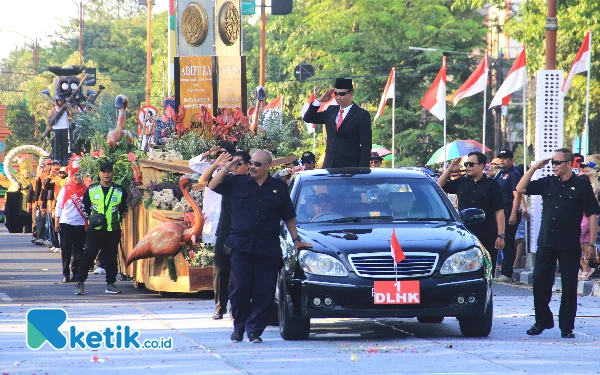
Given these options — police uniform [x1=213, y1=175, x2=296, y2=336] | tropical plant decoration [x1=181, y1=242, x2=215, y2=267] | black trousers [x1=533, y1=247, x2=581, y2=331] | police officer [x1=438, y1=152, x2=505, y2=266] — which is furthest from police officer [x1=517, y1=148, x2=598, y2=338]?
tropical plant decoration [x1=181, y1=242, x2=215, y2=267]

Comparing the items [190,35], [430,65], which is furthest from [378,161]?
[430,65]

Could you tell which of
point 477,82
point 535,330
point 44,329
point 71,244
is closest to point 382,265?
point 535,330

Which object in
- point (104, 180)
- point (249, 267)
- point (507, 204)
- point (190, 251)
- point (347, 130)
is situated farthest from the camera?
point (507, 204)

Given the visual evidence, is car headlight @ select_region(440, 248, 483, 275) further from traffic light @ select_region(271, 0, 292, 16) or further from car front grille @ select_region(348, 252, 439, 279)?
traffic light @ select_region(271, 0, 292, 16)

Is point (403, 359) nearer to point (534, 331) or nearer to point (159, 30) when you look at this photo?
point (534, 331)

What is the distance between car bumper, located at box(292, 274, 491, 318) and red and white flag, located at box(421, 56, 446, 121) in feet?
64.8

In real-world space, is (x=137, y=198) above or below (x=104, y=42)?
below

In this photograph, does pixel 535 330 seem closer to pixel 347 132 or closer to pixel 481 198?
pixel 481 198

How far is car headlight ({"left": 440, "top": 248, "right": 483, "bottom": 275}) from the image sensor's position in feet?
36.9

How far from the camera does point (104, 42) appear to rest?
107062 mm

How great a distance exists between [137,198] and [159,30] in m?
86.4

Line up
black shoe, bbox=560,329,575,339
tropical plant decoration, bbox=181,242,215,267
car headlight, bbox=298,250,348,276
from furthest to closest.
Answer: tropical plant decoration, bbox=181,242,215,267 → black shoe, bbox=560,329,575,339 → car headlight, bbox=298,250,348,276

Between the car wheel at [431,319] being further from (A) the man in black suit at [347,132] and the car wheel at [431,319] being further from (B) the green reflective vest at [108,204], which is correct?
(B) the green reflective vest at [108,204]

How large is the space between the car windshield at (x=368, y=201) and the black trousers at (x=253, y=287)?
85cm
